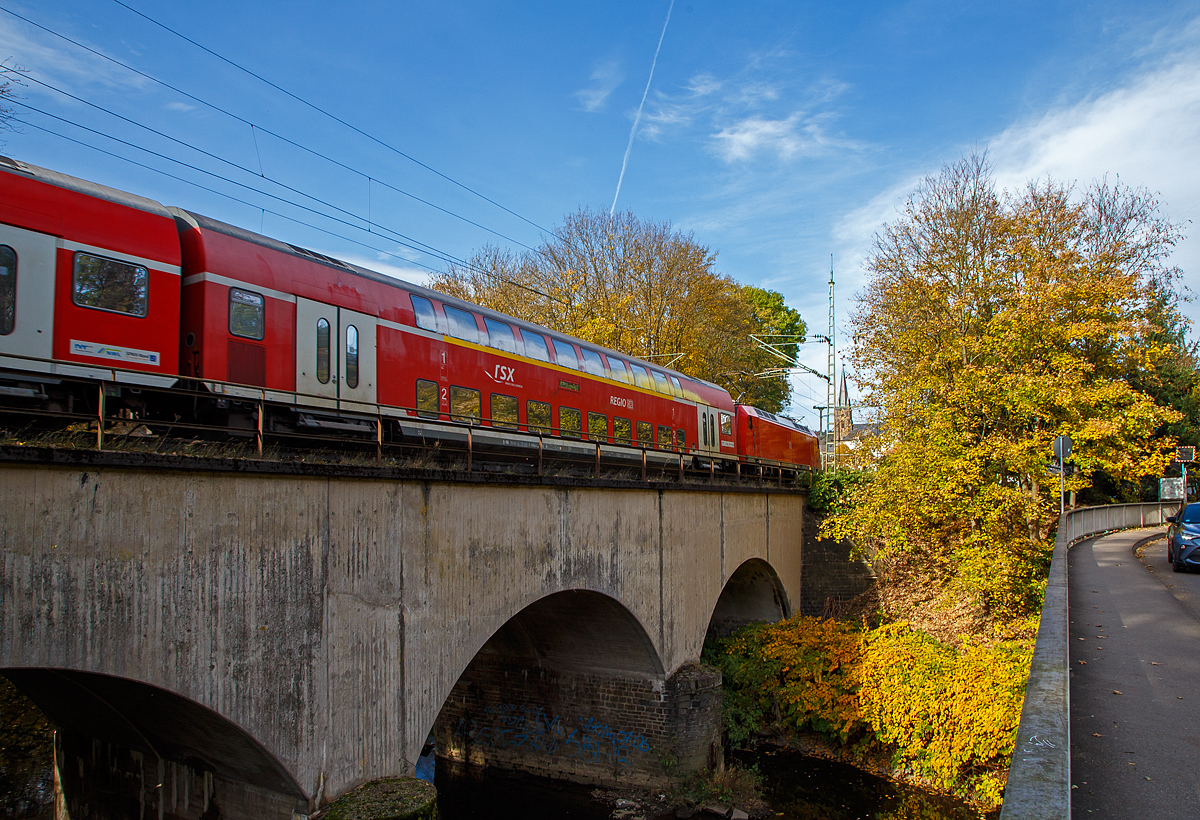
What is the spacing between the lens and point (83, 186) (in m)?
7.65

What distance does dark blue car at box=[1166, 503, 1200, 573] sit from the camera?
43.9 feet

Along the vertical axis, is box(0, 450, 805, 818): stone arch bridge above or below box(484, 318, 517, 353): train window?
below

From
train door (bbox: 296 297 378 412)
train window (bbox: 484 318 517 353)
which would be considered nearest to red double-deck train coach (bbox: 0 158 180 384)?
train door (bbox: 296 297 378 412)

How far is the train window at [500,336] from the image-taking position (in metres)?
14.2

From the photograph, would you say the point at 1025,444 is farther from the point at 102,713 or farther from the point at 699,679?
the point at 102,713

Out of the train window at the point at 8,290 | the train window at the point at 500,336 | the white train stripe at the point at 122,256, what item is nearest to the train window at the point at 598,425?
the train window at the point at 500,336

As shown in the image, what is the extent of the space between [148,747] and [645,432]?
13.4m

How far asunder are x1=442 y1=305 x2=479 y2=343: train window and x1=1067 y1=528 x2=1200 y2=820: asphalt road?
1014 cm

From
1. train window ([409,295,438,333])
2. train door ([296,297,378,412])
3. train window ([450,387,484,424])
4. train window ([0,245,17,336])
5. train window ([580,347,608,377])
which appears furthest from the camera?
train window ([580,347,608,377])

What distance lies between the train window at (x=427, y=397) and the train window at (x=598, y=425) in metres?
4.90

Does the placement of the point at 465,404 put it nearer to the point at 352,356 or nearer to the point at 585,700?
the point at 352,356

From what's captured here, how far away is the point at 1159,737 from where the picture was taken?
520 cm

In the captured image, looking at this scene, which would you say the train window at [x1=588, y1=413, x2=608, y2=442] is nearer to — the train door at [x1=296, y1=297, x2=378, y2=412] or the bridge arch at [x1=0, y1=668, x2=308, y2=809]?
the train door at [x1=296, y1=297, x2=378, y2=412]

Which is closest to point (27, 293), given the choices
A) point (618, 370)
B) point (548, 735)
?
point (548, 735)
